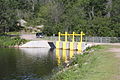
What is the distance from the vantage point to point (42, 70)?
76.0 ft

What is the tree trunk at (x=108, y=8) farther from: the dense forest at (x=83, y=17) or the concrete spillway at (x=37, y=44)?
the concrete spillway at (x=37, y=44)

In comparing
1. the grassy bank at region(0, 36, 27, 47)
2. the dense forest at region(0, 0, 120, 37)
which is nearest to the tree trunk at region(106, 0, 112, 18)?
the dense forest at region(0, 0, 120, 37)

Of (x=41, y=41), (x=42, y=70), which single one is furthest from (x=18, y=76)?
(x=41, y=41)

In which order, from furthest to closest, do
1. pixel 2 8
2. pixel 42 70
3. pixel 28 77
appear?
1. pixel 2 8
2. pixel 42 70
3. pixel 28 77

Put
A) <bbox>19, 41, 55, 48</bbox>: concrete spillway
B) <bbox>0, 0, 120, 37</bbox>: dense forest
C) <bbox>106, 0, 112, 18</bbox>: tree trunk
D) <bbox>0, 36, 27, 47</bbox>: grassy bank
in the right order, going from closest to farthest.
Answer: <bbox>0, 0, 120, 37</bbox>: dense forest → <bbox>19, 41, 55, 48</bbox>: concrete spillway → <bbox>0, 36, 27, 47</bbox>: grassy bank → <bbox>106, 0, 112, 18</bbox>: tree trunk

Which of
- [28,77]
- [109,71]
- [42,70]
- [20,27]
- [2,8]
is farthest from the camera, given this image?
[20,27]

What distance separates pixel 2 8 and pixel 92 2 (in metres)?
22.1

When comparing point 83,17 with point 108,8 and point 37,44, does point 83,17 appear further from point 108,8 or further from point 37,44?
point 37,44

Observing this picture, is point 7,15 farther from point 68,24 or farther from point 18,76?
point 18,76

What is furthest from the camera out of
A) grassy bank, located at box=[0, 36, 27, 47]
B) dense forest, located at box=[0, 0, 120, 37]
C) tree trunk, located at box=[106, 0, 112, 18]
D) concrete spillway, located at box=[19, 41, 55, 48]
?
tree trunk, located at box=[106, 0, 112, 18]

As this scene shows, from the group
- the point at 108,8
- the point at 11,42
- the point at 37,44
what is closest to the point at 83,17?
the point at 108,8

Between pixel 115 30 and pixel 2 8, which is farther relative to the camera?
pixel 2 8

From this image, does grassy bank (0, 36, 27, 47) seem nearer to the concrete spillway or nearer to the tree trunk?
the concrete spillway

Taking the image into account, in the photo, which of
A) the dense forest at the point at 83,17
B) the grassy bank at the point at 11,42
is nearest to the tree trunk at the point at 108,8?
the dense forest at the point at 83,17
